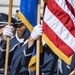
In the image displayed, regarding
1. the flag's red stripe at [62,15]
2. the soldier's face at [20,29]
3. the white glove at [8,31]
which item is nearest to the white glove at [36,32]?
the flag's red stripe at [62,15]

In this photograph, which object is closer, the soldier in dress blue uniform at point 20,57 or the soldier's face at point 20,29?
the soldier in dress blue uniform at point 20,57

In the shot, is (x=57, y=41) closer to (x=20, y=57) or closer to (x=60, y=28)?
(x=60, y=28)

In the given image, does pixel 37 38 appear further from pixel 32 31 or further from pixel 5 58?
pixel 5 58

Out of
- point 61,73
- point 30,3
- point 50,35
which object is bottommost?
point 61,73

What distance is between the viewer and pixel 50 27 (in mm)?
5453

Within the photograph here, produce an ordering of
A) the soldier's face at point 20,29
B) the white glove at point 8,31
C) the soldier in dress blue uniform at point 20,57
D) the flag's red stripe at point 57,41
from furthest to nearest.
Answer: the soldier's face at point 20,29 → the white glove at point 8,31 → the soldier in dress blue uniform at point 20,57 → the flag's red stripe at point 57,41

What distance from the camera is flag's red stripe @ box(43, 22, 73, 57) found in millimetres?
5344

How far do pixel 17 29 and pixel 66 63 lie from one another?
131 cm

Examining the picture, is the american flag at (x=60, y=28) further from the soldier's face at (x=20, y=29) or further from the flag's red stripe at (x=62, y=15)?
the soldier's face at (x=20, y=29)

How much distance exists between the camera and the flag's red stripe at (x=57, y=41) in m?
5.34

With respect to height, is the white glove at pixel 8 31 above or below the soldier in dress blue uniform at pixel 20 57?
above

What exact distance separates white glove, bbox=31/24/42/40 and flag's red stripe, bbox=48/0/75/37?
21cm

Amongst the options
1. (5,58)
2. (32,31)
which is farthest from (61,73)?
(5,58)

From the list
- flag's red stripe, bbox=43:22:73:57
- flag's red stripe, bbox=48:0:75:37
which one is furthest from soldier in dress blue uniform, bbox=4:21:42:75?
flag's red stripe, bbox=48:0:75:37
